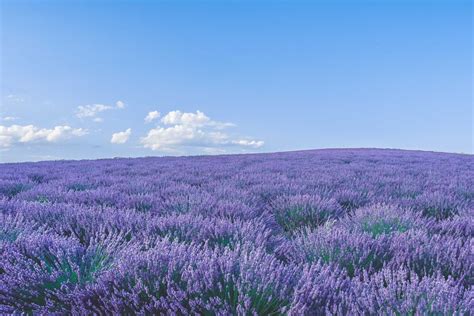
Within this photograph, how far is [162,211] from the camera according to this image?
3.88 m

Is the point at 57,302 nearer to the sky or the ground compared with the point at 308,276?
nearer to the ground

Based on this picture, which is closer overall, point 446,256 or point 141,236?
point 446,256

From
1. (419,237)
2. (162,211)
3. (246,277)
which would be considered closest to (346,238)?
(419,237)

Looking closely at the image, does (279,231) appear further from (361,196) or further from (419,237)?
(361,196)

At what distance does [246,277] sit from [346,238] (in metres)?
1.10

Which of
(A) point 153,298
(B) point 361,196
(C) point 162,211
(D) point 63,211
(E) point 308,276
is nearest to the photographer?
(A) point 153,298

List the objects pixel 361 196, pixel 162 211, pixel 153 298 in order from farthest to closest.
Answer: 1. pixel 361 196
2. pixel 162 211
3. pixel 153 298

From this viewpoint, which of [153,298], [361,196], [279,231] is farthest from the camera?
[361,196]

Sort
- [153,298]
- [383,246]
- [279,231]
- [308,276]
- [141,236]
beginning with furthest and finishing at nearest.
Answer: [279,231] < [141,236] < [383,246] < [308,276] < [153,298]

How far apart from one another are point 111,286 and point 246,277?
601mm

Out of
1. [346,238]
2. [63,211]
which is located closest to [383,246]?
[346,238]

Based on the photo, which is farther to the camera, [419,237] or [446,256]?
[419,237]

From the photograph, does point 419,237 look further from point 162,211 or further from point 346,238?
point 162,211

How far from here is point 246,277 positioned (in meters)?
1.61
